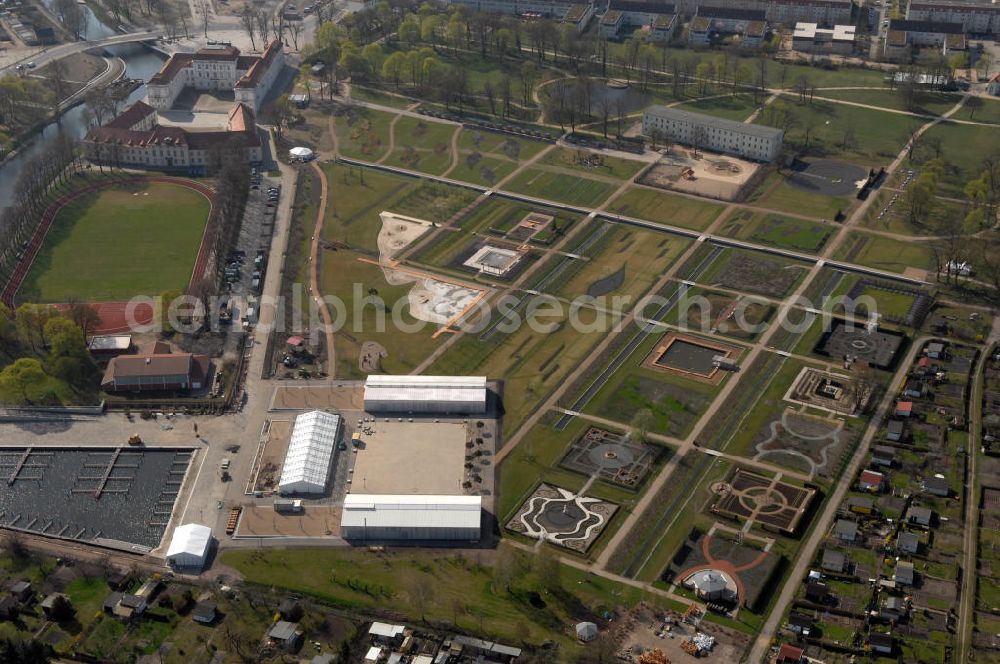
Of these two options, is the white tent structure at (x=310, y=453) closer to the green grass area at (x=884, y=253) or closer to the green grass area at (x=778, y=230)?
the green grass area at (x=778, y=230)

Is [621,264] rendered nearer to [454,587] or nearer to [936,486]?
[936,486]

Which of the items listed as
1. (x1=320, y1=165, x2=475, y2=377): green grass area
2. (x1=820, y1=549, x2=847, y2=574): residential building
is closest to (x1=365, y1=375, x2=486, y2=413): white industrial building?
(x1=320, y1=165, x2=475, y2=377): green grass area

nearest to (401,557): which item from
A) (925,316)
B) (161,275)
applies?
(161,275)

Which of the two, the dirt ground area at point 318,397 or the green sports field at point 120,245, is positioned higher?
the green sports field at point 120,245

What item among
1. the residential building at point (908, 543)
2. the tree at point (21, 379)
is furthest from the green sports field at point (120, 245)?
the residential building at point (908, 543)

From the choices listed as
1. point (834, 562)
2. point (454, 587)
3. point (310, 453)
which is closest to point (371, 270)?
point (310, 453)

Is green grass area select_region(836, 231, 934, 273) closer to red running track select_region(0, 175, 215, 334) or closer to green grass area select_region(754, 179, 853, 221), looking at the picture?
green grass area select_region(754, 179, 853, 221)

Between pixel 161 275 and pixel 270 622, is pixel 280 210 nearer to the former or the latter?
pixel 161 275
